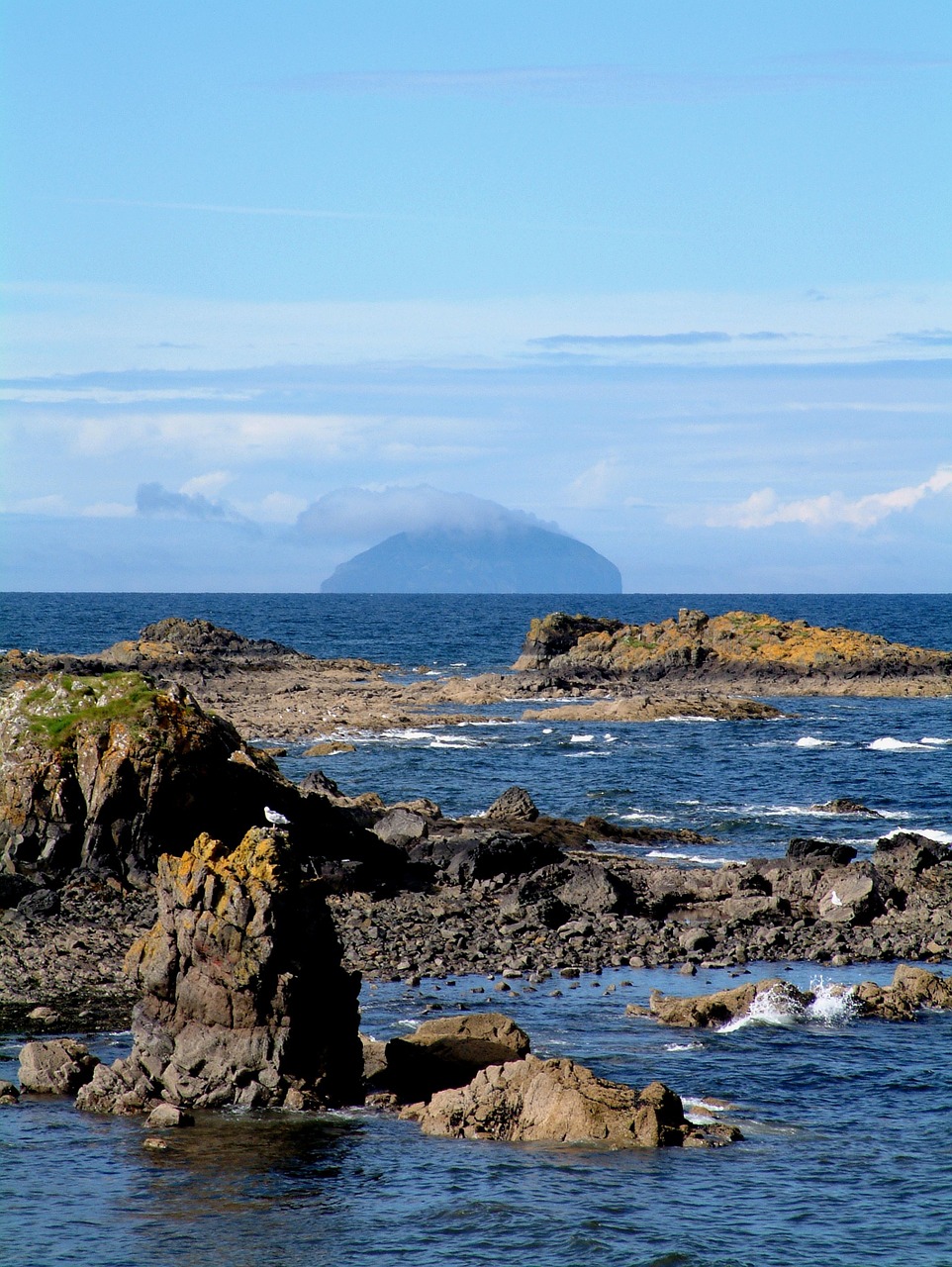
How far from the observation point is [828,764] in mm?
67562

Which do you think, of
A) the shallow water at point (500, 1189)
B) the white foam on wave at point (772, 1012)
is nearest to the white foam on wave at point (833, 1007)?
the white foam on wave at point (772, 1012)

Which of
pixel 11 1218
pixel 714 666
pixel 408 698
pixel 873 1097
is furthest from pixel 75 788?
pixel 714 666

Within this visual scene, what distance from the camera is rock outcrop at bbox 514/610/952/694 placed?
4131 inches

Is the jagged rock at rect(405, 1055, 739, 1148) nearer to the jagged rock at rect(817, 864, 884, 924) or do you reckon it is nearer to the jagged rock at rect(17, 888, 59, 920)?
the jagged rock at rect(17, 888, 59, 920)

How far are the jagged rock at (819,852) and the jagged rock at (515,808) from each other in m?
9.89

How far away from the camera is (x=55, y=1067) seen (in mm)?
23250

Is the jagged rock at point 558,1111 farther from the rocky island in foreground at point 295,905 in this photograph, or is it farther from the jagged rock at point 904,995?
the jagged rock at point 904,995

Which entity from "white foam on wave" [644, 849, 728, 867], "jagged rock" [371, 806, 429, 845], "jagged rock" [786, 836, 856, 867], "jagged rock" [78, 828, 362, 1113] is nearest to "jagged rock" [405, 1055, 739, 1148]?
"jagged rock" [78, 828, 362, 1113]

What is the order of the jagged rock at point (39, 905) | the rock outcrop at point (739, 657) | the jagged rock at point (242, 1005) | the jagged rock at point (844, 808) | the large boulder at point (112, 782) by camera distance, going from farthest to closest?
the rock outcrop at point (739, 657) < the jagged rock at point (844, 808) < the large boulder at point (112, 782) < the jagged rock at point (39, 905) < the jagged rock at point (242, 1005)

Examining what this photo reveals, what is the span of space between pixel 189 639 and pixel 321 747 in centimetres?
5264

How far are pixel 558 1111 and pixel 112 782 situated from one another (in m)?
18.5

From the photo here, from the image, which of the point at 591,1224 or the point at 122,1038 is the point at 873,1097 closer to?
the point at 591,1224

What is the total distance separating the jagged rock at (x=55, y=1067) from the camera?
2314 cm

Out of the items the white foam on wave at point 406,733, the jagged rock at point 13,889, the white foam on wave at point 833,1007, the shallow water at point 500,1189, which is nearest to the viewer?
the shallow water at point 500,1189
